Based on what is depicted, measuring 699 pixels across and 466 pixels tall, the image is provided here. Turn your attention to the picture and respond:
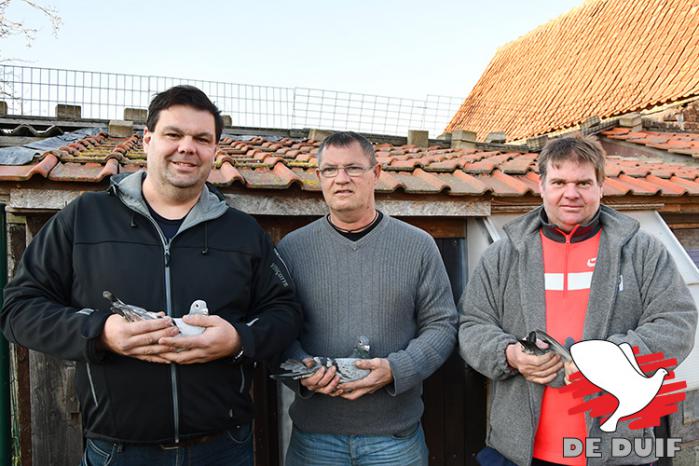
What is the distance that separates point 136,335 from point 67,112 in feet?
20.0

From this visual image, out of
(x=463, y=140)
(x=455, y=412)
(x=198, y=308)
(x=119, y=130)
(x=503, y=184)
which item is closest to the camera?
(x=198, y=308)

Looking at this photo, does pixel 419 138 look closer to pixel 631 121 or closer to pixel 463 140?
pixel 463 140

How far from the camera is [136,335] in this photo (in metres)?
1.71

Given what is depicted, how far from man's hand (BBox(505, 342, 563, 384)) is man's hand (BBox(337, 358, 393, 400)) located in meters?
0.52

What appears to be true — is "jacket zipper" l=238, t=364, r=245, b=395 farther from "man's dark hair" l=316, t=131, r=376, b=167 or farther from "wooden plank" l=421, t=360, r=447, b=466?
"wooden plank" l=421, t=360, r=447, b=466

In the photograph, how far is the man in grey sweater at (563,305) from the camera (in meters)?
2.08

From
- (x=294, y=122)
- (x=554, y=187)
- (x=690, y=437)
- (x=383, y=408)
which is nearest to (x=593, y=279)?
(x=554, y=187)

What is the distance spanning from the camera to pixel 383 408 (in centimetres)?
226

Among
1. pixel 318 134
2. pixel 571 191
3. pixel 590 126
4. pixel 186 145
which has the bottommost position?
pixel 571 191

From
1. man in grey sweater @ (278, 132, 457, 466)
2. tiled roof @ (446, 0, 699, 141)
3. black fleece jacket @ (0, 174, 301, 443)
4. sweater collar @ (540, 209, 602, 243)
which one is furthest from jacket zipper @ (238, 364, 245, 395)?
tiled roof @ (446, 0, 699, 141)

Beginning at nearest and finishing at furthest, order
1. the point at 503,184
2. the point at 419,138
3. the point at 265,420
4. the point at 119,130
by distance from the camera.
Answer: the point at 265,420
the point at 503,184
the point at 119,130
the point at 419,138

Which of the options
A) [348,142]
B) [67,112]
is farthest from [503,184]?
[67,112]

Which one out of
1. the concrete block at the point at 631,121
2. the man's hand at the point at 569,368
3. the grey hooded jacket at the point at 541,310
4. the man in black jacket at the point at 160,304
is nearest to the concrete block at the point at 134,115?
the man in black jacket at the point at 160,304

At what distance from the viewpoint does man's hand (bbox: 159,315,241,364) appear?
1750mm
